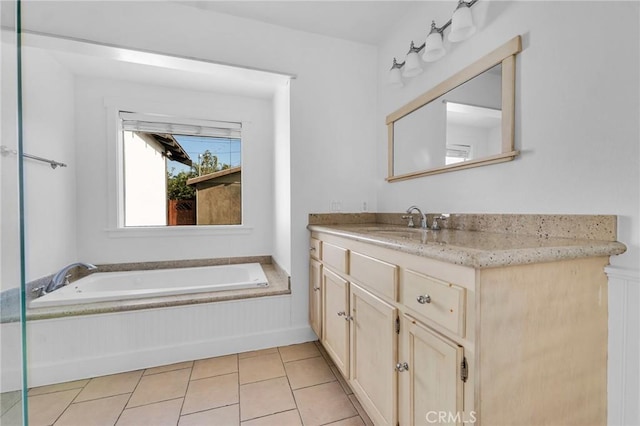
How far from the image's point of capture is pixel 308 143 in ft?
6.93

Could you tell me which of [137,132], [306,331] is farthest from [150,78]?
[306,331]

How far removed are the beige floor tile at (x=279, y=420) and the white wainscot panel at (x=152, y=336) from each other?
2.29ft

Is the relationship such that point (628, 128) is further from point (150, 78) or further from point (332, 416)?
point (150, 78)

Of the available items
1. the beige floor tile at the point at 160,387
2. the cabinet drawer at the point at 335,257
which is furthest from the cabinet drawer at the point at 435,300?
the beige floor tile at the point at 160,387

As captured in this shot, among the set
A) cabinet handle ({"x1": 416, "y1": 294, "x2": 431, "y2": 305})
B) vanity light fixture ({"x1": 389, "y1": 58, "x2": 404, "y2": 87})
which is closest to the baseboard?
cabinet handle ({"x1": 416, "y1": 294, "x2": 431, "y2": 305})

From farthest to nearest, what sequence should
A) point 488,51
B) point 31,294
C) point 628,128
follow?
point 31,294
point 488,51
point 628,128

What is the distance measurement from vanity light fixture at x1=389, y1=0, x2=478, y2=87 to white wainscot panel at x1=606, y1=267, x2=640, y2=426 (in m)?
1.19

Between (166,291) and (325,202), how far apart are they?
1354 mm

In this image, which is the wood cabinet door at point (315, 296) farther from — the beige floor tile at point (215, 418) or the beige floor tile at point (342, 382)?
the beige floor tile at point (215, 418)

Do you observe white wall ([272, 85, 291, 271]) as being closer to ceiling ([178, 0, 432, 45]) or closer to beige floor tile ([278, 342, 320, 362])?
ceiling ([178, 0, 432, 45])

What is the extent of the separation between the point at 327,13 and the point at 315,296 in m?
2.04

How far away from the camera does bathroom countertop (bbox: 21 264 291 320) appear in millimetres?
1637

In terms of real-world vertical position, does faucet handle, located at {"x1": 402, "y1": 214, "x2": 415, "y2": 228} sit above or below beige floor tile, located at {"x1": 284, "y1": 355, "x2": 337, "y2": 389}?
above

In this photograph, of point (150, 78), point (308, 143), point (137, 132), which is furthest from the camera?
point (137, 132)
